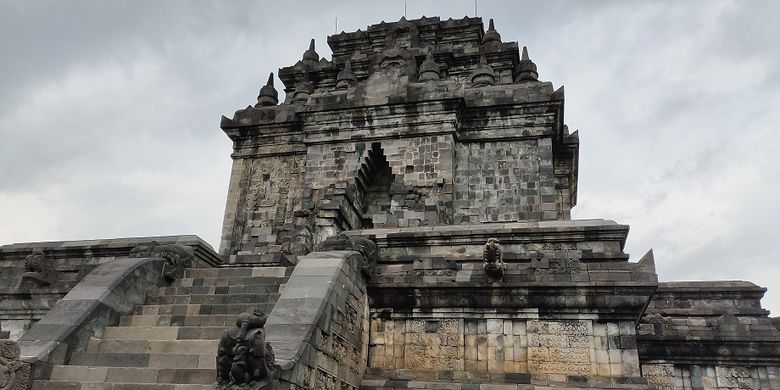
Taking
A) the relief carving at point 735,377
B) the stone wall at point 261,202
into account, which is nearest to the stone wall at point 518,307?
the relief carving at point 735,377

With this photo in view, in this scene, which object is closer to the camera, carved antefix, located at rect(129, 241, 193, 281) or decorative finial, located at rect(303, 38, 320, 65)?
carved antefix, located at rect(129, 241, 193, 281)

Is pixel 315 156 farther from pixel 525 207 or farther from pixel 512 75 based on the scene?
pixel 512 75

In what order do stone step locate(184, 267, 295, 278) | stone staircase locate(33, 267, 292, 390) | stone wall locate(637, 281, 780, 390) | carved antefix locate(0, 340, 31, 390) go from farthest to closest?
1. stone wall locate(637, 281, 780, 390)
2. stone step locate(184, 267, 295, 278)
3. stone staircase locate(33, 267, 292, 390)
4. carved antefix locate(0, 340, 31, 390)

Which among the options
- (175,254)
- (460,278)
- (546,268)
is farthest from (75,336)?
(546,268)

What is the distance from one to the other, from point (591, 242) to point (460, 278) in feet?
7.53

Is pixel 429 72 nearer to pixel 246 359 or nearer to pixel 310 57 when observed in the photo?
pixel 310 57

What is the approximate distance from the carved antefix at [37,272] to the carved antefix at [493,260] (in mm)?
8566

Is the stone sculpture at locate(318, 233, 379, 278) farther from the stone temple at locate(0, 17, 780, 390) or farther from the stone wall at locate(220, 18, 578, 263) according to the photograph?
the stone wall at locate(220, 18, 578, 263)

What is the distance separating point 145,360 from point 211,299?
6.37 feet

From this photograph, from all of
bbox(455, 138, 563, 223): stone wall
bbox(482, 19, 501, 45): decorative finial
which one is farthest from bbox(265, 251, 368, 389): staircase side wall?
bbox(482, 19, 501, 45): decorative finial

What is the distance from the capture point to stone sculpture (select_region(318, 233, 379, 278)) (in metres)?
10.5

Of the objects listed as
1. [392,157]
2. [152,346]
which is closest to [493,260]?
[152,346]

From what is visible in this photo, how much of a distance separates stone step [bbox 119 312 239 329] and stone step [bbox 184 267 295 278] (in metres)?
1.06

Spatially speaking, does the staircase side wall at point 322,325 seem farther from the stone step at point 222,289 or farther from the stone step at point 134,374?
the stone step at point 222,289
